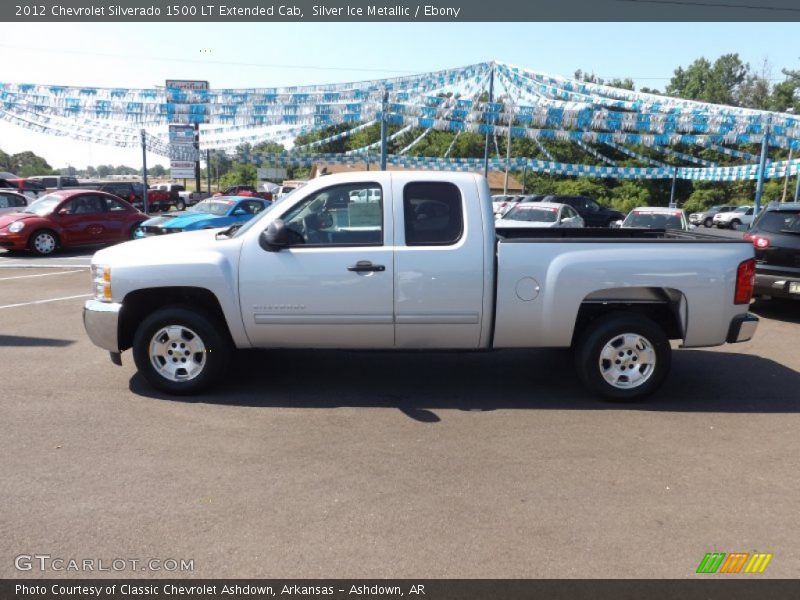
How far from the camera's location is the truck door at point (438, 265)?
535cm

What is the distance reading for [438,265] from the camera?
5.34 meters

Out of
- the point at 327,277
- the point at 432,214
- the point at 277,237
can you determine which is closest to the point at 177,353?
A: the point at 277,237

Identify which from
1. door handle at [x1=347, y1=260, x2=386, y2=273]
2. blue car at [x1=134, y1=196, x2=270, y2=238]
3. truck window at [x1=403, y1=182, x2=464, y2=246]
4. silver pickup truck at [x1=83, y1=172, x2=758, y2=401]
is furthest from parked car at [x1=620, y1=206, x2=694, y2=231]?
door handle at [x1=347, y1=260, x2=386, y2=273]

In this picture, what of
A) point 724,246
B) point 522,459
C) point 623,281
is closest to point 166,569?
point 522,459

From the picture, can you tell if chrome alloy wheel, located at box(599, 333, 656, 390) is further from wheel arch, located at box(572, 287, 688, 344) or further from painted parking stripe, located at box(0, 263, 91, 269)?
painted parking stripe, located at box(0, 263, 91, 269)

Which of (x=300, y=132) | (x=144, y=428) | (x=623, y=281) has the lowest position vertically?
(x=144, y=428)

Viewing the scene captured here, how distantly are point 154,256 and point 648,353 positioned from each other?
4.34m

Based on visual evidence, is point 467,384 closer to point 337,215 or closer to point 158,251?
point 337,215

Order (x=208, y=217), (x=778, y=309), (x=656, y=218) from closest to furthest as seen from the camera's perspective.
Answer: (x=778, y=309) < (x=208, y=217) < (x=656, y=218)

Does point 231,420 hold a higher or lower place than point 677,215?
lower

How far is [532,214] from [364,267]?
13.6 metres

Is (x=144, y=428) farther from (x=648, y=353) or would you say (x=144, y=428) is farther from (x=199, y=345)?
(x=648, y=353)

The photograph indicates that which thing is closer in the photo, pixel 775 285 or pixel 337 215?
pixel 337 215

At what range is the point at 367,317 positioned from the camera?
17.8 ft
